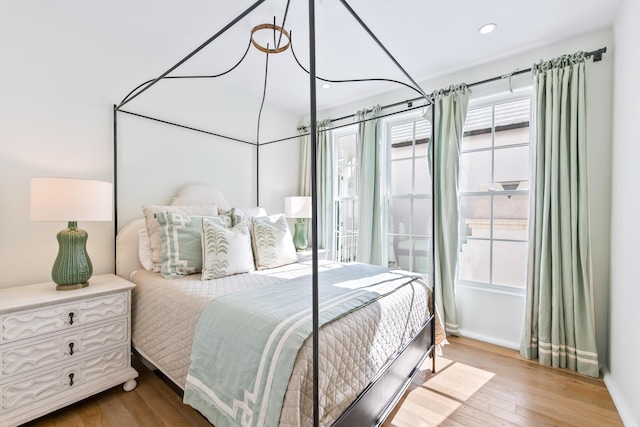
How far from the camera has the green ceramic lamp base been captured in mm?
1760

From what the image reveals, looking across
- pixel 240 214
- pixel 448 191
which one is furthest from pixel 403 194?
pixel 240 214

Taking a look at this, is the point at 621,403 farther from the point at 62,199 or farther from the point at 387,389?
the point at 62,199

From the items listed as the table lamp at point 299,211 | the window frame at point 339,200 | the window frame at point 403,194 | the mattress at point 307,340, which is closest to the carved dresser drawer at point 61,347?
the mattress at point 307,340

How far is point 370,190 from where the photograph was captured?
3.32 m

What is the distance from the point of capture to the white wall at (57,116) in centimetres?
187

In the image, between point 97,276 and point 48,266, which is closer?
point 48,266

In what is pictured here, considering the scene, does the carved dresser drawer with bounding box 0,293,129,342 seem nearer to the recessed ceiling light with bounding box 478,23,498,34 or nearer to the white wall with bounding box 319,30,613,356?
the white wall with bounding box 319,30,613,356

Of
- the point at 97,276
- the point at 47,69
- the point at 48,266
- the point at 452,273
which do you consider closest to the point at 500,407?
the point at 452,273

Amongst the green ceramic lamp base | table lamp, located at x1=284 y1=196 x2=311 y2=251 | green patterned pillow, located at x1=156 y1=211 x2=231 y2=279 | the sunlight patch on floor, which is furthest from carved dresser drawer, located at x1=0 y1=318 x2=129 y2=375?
table lamp, located at x1=284 y1=196 x2=311 y2=251

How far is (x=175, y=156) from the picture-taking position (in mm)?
2725

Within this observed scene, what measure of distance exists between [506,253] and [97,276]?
3390 millimetres

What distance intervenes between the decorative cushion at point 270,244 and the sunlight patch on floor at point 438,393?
4.35 feet

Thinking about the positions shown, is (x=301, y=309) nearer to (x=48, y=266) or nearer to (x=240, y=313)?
(x=240, y=313)

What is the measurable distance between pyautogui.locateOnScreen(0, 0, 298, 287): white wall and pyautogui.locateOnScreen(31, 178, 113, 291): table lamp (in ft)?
1.22
